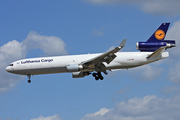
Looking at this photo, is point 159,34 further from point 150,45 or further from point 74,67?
point 74,67

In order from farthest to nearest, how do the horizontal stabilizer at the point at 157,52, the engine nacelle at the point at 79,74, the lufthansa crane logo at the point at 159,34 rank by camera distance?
the engine nacelle at the point at 79,74 < the lufthansa crane logo at the point at 159,34 < the horizontal stabilizer at the point at 157,52

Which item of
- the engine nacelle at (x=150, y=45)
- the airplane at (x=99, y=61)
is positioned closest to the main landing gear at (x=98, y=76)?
the airplane at (x=99, y=61)

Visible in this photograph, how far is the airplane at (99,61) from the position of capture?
3919 cm

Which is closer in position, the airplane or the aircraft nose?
the airplane

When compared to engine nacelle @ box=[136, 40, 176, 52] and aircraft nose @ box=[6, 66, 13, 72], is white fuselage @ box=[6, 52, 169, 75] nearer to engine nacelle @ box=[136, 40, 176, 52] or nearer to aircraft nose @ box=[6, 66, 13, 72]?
aircraft nose @ box=[6, 66, 13, 72]

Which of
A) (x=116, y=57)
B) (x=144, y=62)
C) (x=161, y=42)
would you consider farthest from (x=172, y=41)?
(x=116, y=57)

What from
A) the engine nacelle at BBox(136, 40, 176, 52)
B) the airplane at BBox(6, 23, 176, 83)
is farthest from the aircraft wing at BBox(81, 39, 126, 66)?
the engine nacelle at BBox(136, 40, 176, 52)

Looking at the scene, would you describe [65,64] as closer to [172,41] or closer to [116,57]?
[116,57]

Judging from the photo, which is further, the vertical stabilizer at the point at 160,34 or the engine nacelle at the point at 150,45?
the vertical stabilizer at the point at 160,34

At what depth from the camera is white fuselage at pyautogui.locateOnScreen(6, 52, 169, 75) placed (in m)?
39.7

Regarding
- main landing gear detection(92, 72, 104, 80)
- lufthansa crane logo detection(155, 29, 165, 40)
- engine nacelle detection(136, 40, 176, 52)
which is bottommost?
main landing gear detection(92, 72, 104, 80)

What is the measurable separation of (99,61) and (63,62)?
5.37 meters

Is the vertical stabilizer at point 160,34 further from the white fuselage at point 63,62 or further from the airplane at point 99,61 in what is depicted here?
the white fuselage at point 63,62

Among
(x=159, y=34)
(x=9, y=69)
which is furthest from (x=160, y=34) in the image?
(x=9, y=69)
